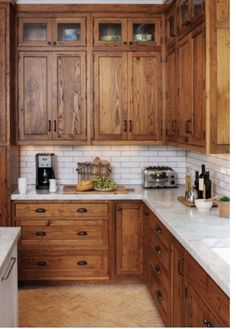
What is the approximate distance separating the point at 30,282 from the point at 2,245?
8.09 ft

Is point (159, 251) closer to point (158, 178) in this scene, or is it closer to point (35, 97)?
point (158, 178)

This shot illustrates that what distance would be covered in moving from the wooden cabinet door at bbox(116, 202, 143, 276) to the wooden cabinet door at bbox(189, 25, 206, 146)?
56.5 inches

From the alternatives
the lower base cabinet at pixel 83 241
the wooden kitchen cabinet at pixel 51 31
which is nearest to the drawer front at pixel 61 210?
the lower base cabinet at pixel 83 241

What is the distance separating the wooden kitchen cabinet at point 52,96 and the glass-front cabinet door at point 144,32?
0.56 metres

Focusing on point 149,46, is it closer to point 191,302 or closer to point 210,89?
point 210,89

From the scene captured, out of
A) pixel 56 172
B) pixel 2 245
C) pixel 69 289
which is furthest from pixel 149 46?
pixel 2 245

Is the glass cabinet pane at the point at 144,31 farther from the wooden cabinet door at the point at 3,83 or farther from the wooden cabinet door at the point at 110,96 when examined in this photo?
the wooden cabinet door at the point at 3,83

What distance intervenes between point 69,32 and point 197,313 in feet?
11.7

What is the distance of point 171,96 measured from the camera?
5090 mm

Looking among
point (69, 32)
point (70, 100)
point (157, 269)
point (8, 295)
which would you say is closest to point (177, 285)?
point (157, 269)

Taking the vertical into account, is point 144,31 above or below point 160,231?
above

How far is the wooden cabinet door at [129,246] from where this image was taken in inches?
200

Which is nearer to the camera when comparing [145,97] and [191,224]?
[191,224]

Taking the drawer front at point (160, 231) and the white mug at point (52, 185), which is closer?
the drawer front at point (160, 231)
